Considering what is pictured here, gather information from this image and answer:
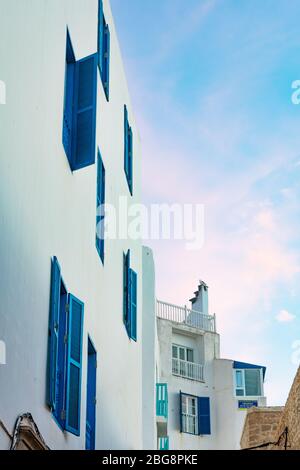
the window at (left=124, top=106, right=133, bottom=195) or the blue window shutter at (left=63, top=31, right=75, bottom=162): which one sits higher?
the window at (left=124, top=106, right=133, bottom=195)

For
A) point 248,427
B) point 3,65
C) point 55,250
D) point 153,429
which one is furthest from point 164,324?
point 3,65

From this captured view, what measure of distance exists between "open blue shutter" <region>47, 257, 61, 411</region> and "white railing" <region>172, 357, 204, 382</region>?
26.2m

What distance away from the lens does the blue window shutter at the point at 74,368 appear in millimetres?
10031

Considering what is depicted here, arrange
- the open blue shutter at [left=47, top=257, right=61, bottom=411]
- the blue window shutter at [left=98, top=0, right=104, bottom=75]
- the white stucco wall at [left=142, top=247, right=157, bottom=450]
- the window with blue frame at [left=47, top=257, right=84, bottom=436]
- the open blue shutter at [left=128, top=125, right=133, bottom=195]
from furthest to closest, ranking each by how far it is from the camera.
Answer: the white stucco wall at [left=142, top=247, right=157, bottom=450]
the open blue shutter at [left=128, top=125, right=133, bottom=195]
the blue window shutter at [left=98, top=0, right=104, bottom=75]
the window with blue frame at [left=47, top=257, right=84, bottom=436]
the open blue shutter at [left=47, top=257, right=61, bottom=411]

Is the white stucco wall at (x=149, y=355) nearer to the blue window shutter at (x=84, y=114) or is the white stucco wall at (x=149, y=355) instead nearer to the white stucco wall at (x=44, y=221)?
the white stucco wall at (x=44, y=221)

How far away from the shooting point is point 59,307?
387 inches

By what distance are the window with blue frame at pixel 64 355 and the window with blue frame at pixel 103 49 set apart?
4.86 m

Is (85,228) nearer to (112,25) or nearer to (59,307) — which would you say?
(59,307)

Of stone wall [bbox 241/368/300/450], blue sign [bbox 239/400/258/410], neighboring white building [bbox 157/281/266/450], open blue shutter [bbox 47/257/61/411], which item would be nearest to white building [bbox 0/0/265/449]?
open blue shutter [bbox 47/257/61/411]

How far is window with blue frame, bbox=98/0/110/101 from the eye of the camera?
14.1 m

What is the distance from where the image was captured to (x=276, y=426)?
1467cm

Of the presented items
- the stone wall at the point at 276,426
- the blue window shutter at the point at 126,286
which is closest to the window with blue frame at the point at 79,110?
the stone wall at the point at 276,426

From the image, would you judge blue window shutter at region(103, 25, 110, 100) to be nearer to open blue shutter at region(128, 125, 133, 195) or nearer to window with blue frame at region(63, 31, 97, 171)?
window with blue frame at region(63, 31, 97, 171)

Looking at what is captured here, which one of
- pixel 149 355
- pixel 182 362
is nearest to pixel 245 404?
pixel 182 362
